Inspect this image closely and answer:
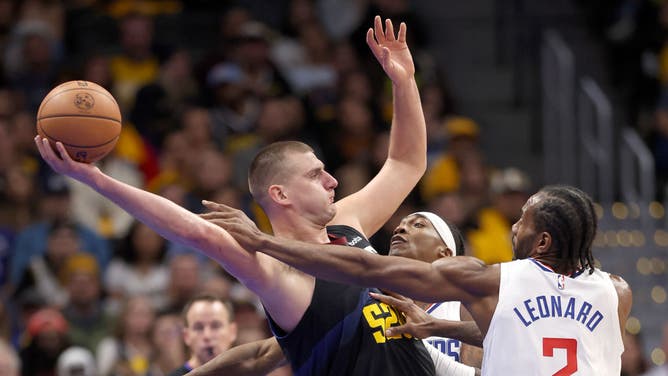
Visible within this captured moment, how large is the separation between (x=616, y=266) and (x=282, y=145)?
25.5 ft

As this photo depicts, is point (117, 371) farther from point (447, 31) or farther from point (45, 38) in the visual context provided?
point (447, 31)

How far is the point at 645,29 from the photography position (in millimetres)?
15938

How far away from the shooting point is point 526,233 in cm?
630

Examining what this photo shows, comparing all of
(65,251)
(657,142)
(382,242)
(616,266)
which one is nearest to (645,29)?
(657,142)

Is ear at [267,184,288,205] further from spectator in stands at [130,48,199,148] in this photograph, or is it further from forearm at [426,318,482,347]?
spectator in stands at [130,48,199,148]

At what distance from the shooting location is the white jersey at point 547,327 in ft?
19.8

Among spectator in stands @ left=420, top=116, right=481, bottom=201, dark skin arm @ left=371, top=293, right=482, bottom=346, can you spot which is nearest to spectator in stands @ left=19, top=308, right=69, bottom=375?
spectator in stands @ left=420, top=116, right=481, bottom=201

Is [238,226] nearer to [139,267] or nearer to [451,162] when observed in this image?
[139,267]

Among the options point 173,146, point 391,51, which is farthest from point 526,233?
point 173,146

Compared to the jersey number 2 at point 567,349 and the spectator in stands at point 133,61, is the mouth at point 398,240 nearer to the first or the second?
the jersey number 2 at point 567,349

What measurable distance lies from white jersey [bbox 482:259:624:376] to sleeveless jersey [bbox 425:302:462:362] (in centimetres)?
145

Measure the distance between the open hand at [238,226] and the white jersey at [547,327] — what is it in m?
1.22

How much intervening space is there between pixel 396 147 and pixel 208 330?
2.06 meters

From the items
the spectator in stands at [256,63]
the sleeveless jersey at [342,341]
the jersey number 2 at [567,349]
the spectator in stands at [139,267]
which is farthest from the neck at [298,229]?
the spectator in stands at [256,63]
